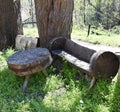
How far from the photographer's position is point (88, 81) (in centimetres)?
464

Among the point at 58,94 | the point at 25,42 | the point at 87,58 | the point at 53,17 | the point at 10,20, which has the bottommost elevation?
the point at 58,94

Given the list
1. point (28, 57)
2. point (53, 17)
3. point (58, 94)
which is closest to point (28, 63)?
point (28, 57)

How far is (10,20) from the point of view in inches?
292

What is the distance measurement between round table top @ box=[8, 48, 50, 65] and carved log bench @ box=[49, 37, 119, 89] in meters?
0.44

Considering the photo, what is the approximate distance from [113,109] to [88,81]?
3.09 ft

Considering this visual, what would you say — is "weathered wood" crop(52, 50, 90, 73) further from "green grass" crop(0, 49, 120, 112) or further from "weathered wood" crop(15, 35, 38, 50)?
Result: "weathered wood" crop(15, 35, 38, 50)

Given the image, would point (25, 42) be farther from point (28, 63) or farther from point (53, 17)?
point (28, 63)

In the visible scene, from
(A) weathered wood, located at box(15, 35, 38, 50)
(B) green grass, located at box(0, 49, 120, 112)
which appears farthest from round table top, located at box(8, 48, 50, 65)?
(A) weathered wood, located at box(15, 35, 38, 50)

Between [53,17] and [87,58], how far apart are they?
1377mm

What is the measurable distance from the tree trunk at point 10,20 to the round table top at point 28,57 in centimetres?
242

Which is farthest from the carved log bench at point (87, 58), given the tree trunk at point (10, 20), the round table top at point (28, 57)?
the tree trunk at point (10, 20)

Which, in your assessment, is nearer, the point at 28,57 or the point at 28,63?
the point at 28,63

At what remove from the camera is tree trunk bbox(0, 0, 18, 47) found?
7.31 m

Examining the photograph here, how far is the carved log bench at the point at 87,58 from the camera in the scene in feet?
13.9
